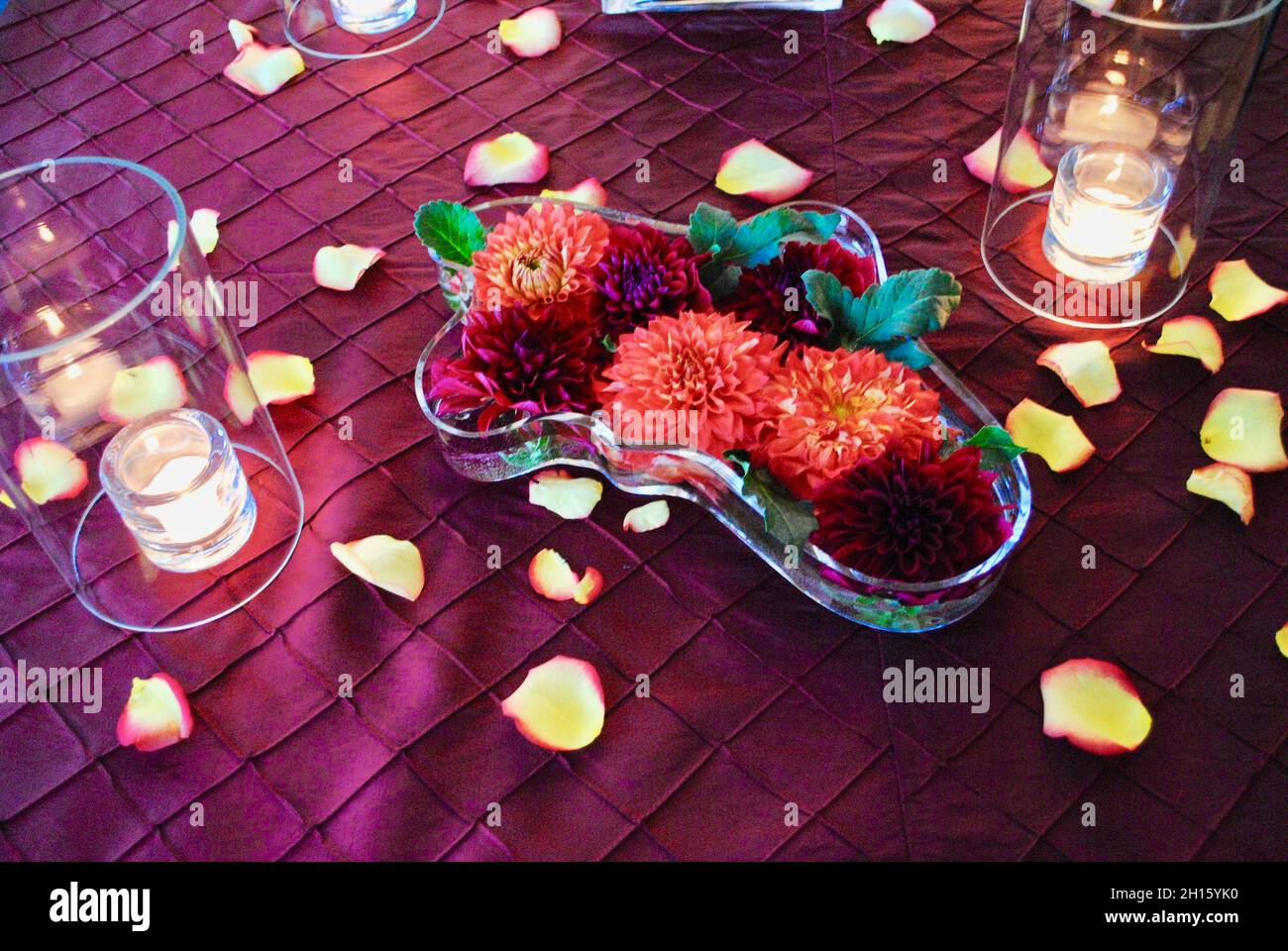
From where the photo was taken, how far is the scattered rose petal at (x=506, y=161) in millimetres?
763

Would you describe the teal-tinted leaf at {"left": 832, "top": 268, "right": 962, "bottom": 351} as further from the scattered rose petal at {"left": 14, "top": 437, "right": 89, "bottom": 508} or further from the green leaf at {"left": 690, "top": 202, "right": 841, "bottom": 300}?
the scattered rose petal at {"left": 14, "top": 437, "right": 89, "bottom": 508}

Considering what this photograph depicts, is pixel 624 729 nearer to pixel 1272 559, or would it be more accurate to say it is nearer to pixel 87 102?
pixel 1272 559

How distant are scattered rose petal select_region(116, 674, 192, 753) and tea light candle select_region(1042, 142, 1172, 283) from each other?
1.81ft

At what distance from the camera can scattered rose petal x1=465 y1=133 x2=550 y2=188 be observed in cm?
76

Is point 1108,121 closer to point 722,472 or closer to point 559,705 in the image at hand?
point 722,472

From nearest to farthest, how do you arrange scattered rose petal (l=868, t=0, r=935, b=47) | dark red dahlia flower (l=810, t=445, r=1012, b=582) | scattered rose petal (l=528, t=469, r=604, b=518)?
dark red dahlia flower (l=810, t=445, r=1012, b=582), scattered rose petal (l=528, t=469, r=604, b=518), scattered rose petal (l=868, t=0, r=935, b=47)

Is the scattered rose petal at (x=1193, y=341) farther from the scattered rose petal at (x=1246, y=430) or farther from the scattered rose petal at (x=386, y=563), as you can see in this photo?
the scattered rose petal at (x=386, y=563)

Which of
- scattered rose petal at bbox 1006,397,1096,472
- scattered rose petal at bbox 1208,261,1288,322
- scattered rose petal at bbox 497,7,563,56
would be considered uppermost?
scattered rose petal at bbox 497,7,563,56

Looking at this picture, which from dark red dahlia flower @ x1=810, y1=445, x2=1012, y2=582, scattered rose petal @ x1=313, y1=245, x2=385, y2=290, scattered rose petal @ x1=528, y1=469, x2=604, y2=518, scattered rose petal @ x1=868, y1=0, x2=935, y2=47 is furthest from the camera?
scattered rose petal @ x1=868, y1=0, x2=935, y2=47

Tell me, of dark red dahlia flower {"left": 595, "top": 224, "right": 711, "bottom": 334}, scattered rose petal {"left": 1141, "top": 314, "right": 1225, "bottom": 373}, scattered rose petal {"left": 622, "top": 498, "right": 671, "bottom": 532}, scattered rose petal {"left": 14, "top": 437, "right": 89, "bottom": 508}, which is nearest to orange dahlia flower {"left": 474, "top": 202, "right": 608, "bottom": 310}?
dark red dahlia flower {"left": 595, "top": 224, "right": 711, "bottom": 334}

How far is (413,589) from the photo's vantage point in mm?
580

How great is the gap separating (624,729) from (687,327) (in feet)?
0.62

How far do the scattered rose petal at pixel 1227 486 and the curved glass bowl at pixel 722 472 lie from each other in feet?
0.36
